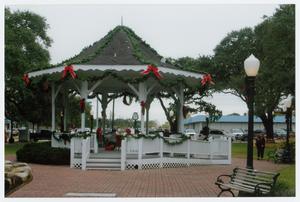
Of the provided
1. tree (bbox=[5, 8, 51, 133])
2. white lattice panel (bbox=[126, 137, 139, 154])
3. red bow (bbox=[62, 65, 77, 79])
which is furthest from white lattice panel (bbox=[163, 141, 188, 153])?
tree (bbox=[5, 8, 51, 133])

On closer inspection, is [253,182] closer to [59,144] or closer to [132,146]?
[132,146]

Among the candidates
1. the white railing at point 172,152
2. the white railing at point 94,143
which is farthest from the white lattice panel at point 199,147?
the white railing at point 94,143

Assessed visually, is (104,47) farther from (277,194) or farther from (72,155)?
(277,194)

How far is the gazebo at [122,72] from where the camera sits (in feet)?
67.6

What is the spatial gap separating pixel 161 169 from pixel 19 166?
7.09 m

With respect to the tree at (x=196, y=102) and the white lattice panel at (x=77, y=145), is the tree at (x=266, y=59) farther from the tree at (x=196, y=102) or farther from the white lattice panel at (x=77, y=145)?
the white lattice panel at (x=77, y=145)

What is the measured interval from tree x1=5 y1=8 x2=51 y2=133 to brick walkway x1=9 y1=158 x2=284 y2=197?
1851 cm

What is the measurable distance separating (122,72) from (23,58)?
1842 centimetres

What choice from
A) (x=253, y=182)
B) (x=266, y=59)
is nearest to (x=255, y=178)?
(x=253, y=182)

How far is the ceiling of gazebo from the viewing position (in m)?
20.7

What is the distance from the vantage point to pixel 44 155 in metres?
21.8

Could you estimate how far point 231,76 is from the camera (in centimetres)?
5059

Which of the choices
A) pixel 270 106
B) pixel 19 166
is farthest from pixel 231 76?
pixel 19 166

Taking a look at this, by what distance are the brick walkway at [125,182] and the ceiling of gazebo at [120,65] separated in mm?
4118
